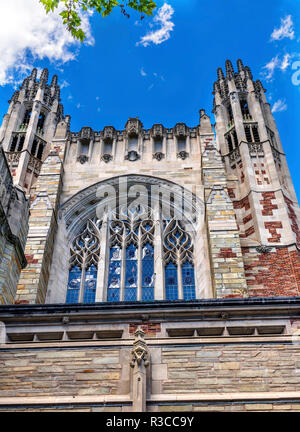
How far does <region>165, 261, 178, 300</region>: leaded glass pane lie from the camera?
15990 mm

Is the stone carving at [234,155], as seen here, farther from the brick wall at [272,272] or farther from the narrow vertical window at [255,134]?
the brick wall at [272,272]

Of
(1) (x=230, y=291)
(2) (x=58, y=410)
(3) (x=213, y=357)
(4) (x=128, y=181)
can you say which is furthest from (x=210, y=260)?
(2) (x=58, y=410)

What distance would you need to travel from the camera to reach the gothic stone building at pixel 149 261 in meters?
7.89

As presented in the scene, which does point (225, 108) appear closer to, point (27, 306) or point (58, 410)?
point (27, 306)

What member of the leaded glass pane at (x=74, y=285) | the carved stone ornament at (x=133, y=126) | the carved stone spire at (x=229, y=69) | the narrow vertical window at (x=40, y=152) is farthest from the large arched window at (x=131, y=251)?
the carved stone spire at (x=229, y=69)

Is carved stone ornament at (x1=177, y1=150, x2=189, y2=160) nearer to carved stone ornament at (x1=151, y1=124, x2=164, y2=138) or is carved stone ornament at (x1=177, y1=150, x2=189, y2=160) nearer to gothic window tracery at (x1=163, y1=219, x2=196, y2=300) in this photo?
carved stone ornament at (x1=151, y1=124, x2=164, y2=138)

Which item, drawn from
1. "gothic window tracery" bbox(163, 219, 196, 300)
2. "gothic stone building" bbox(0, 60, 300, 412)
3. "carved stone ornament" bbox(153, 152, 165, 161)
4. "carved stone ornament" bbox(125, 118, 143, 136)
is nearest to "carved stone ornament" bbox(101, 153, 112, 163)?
"gothic stone building" bbox(0, 60, 300, 412)

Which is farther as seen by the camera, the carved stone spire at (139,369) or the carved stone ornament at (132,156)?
the carved stone ornament at (132,156)

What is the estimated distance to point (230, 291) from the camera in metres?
14.1

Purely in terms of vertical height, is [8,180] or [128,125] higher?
[128,125]

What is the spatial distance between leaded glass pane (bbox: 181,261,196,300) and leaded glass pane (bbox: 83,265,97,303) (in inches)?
120

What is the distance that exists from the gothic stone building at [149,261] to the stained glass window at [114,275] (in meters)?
0.10

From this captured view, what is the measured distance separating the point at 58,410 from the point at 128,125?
1594 centimetres

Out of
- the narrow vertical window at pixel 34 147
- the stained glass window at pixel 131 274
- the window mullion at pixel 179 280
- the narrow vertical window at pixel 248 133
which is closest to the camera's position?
the window mullion at pixel 179 280
